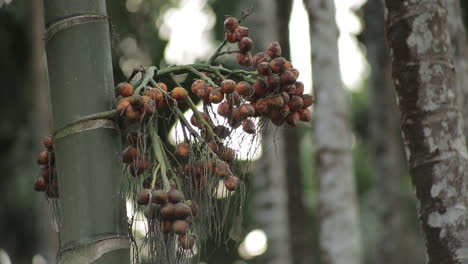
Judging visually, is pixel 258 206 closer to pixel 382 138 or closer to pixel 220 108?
pixel 382 138

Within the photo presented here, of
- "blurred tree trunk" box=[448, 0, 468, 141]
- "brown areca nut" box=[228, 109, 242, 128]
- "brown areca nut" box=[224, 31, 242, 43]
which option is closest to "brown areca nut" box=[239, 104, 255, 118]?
"brown areca nut" box=[228, 109, 242, 128]

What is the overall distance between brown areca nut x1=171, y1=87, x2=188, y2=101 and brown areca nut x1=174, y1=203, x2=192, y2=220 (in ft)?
0.95

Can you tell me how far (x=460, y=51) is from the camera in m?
4.93

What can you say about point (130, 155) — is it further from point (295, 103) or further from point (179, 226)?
point (295, 103)

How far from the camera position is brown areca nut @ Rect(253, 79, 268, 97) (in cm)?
189

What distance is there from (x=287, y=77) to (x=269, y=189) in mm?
3803

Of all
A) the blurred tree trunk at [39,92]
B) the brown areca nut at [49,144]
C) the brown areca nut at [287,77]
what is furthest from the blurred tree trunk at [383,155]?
the brown areca nut at [49,144]

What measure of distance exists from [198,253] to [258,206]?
375 cm

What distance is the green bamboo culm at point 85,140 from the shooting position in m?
1.75

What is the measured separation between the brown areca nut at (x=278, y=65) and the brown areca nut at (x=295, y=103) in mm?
84

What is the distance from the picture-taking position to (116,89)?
1.90 meters

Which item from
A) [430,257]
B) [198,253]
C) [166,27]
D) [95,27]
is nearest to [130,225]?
[198,253]

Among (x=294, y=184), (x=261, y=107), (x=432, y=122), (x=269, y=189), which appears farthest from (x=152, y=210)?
(x=294, y=184)

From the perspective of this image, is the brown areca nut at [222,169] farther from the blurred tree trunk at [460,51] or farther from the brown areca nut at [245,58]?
the blurred tree trunk at [460,51]
